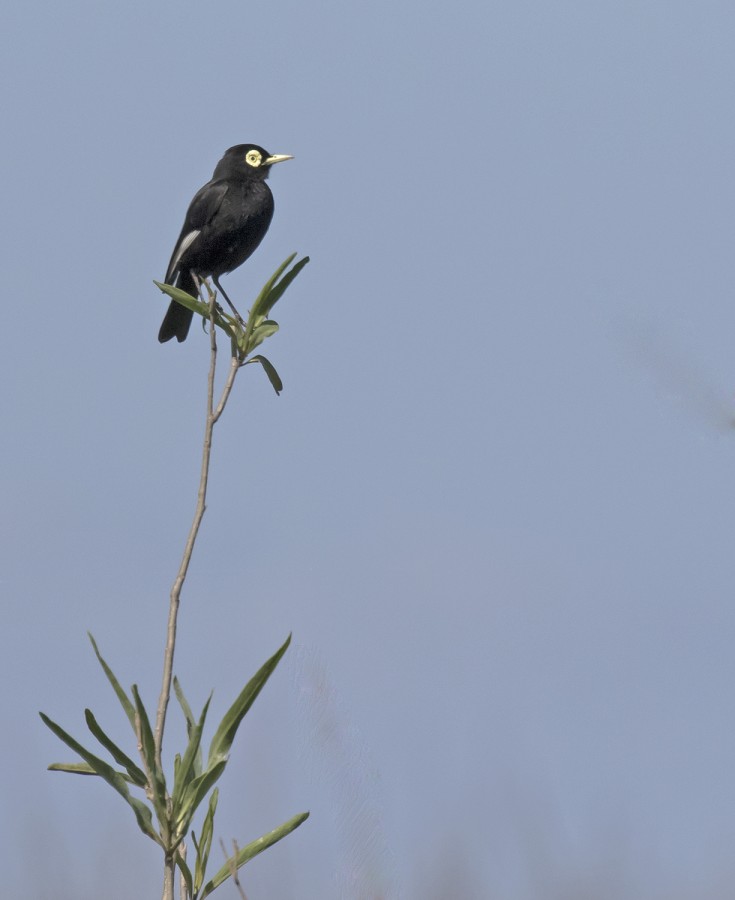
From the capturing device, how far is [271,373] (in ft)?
8.54

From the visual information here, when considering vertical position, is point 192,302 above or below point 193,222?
below

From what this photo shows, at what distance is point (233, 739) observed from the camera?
1.96m

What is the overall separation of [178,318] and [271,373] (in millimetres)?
2829

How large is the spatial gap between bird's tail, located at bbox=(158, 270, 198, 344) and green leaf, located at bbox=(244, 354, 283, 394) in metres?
2.69

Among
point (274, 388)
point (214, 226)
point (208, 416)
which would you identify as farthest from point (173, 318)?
point (208, 416)

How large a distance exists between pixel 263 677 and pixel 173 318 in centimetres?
360

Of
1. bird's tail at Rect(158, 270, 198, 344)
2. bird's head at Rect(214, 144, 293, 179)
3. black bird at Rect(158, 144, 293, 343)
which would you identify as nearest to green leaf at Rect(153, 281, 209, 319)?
black bird at Rect(158, 144, 293, 343)

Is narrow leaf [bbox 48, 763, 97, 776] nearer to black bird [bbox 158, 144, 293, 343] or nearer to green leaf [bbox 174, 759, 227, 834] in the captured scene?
green leaf [bbox 174, 759, 227, 834]

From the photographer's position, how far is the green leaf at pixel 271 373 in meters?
2.52

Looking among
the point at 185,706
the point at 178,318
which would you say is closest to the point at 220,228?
the point at 178,318

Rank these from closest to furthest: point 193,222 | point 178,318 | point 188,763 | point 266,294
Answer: point 188,763 < point 266,294 < point 193,222 < point 178,318

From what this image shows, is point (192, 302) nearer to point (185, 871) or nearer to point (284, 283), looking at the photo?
point (284, 283)

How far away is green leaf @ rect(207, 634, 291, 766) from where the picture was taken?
76.0 inches

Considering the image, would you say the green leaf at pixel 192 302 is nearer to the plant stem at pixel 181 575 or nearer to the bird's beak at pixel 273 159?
the plant stem at pixel 181 575
